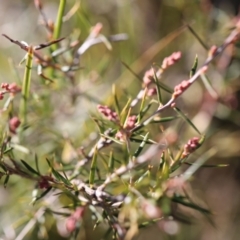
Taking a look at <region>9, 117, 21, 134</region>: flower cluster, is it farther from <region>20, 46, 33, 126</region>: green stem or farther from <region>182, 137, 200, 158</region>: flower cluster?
<region>182, 137, 200, 158</region>: flower cluster

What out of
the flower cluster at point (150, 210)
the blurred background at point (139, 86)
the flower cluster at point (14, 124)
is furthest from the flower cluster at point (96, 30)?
the flower cluster at point (150, 210)

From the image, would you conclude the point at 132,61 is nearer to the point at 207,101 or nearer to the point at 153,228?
the point at 207,101

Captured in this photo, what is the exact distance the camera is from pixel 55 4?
2.86 feet

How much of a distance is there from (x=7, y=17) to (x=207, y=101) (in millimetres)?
450

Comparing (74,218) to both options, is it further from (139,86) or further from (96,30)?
(139,86)

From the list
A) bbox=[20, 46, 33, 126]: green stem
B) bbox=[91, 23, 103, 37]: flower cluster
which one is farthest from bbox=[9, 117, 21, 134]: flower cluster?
bbox=[91, 23, 103, 37]: flower cluster

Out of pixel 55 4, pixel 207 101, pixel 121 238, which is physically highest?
pixel 55 4

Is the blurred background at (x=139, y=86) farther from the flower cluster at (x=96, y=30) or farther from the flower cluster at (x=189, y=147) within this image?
the flower cluster at (x=189, y=147)

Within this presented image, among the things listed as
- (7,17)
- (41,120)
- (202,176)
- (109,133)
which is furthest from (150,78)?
(7,17)

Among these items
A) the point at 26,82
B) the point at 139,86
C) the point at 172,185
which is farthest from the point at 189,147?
the point at 139,86

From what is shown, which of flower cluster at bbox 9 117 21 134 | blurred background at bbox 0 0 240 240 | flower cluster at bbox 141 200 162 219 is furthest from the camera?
blurred background at bbox 0 0 240 240

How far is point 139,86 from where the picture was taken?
69 centimetres

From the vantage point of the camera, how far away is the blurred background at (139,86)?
0.57m

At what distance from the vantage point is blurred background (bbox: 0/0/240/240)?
575 mm
